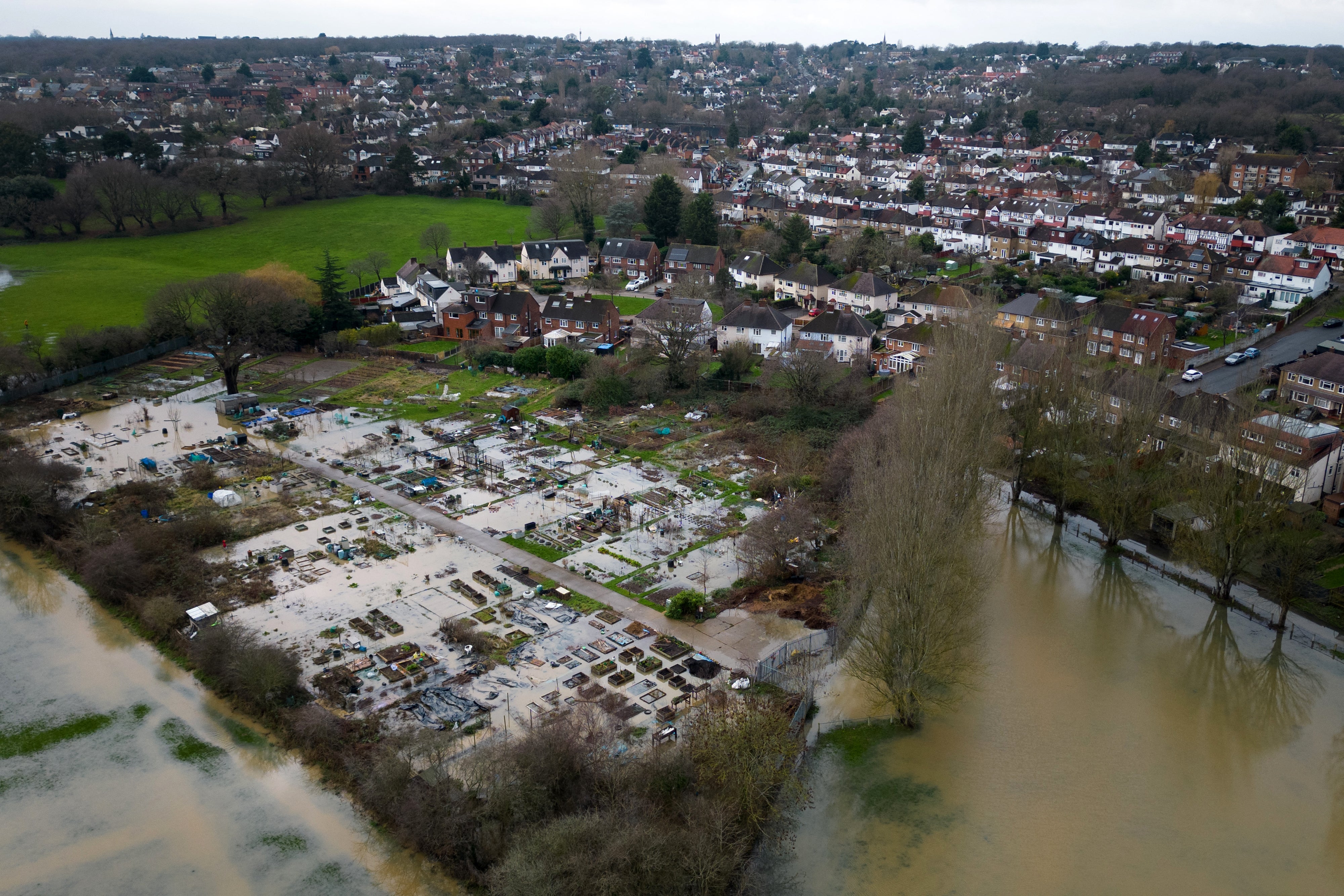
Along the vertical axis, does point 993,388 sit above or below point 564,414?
above

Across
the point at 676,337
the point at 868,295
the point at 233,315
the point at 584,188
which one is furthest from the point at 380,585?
the point at 584,188

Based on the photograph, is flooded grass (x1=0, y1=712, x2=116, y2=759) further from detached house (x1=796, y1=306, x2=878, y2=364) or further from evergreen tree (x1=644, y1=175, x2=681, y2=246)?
evergreen tree (x1=644, y1=175, x2=681, y2=246)

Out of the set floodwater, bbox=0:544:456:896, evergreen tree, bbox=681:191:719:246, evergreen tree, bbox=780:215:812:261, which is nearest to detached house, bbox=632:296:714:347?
evergreen tree, bbox=780:215:812:261

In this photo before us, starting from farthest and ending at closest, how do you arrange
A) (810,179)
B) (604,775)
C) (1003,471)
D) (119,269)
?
(810,179)
(119,269)
(1003,471)
(604,775)

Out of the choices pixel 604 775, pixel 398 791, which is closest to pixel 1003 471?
pixel 604 775

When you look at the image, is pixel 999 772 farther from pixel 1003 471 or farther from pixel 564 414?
pixel 564 414

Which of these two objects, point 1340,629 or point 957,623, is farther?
point 1340,629

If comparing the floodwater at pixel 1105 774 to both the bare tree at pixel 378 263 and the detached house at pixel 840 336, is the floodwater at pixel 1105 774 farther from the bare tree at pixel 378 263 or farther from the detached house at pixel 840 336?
the bare tree at pixel 378 263

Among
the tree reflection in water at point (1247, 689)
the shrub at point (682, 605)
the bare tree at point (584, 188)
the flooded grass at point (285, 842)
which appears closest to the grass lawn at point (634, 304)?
the bare tree at point (584, 188)
